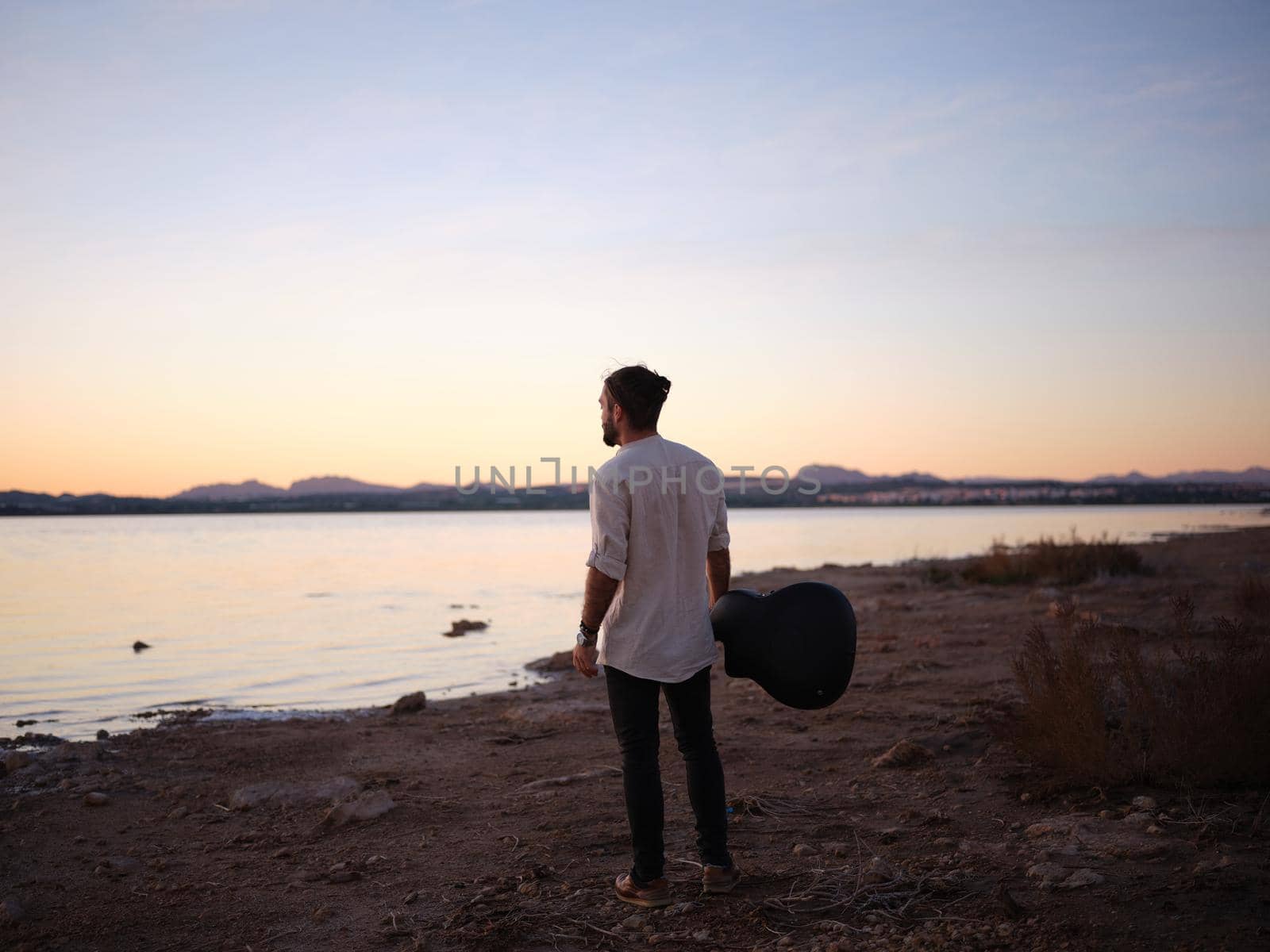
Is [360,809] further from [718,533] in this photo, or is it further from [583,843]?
[718,533]

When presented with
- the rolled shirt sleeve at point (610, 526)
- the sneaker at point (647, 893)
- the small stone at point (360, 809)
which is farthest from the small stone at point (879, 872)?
the small stone at point (360, 809)

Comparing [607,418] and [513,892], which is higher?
[607,418]

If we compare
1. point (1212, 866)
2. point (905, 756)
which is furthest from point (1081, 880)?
point (905, 756)

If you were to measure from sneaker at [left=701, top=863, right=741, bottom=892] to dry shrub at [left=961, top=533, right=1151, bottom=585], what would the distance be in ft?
45.4

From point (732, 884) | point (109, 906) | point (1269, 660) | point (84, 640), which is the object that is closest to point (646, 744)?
point (732, 884)

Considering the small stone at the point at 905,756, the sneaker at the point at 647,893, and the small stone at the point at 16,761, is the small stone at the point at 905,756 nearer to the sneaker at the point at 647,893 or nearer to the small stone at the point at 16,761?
the sneaker at the point at 647,893

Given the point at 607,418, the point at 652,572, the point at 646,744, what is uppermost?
the point at 607,418

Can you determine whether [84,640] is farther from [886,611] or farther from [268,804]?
[886,611]

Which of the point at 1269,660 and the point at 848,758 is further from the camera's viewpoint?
the point at 848,758

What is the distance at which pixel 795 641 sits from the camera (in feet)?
13.4

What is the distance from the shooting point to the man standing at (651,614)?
149 inches

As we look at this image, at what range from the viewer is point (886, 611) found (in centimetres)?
1413

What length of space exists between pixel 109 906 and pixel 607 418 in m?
3.01

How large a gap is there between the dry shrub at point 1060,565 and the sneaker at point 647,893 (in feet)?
46.1
